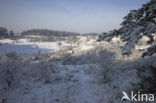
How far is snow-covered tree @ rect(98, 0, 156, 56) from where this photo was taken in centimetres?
272

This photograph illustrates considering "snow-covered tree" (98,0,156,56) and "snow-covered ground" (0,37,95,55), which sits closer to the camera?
"snow-covered tree" (98,0,156,56)

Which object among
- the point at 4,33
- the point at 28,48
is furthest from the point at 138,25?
the point at 4,33

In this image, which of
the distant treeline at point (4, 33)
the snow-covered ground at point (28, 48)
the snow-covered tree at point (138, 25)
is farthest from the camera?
the distant treeline at point (4, 33)

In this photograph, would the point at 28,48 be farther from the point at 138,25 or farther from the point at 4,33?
the point at 138,25

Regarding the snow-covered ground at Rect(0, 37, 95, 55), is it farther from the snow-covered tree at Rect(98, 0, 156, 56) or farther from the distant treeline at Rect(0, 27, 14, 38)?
the snow-covered tree at Rect(98, 0, 156, 56)

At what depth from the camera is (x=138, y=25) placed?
290 centimetres

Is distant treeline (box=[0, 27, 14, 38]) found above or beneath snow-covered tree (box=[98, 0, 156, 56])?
above

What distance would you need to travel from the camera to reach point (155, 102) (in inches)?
154

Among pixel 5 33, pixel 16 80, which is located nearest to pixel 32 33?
pixel 5 33

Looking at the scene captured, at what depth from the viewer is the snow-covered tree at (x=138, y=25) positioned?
2.72 meters

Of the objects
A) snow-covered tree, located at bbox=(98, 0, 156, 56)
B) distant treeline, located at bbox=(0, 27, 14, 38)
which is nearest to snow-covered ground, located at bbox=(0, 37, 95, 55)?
distant treeline, located at bbox=(0, 27, 14, 38)

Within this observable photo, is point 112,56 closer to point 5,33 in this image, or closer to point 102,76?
point 102,76

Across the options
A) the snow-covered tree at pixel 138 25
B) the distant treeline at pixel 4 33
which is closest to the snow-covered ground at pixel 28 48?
the distant treeline at pixel 4 33

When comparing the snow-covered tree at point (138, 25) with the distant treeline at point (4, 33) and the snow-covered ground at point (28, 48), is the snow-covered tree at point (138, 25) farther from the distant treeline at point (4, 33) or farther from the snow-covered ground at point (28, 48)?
the distant treeline at point (4, 33)
